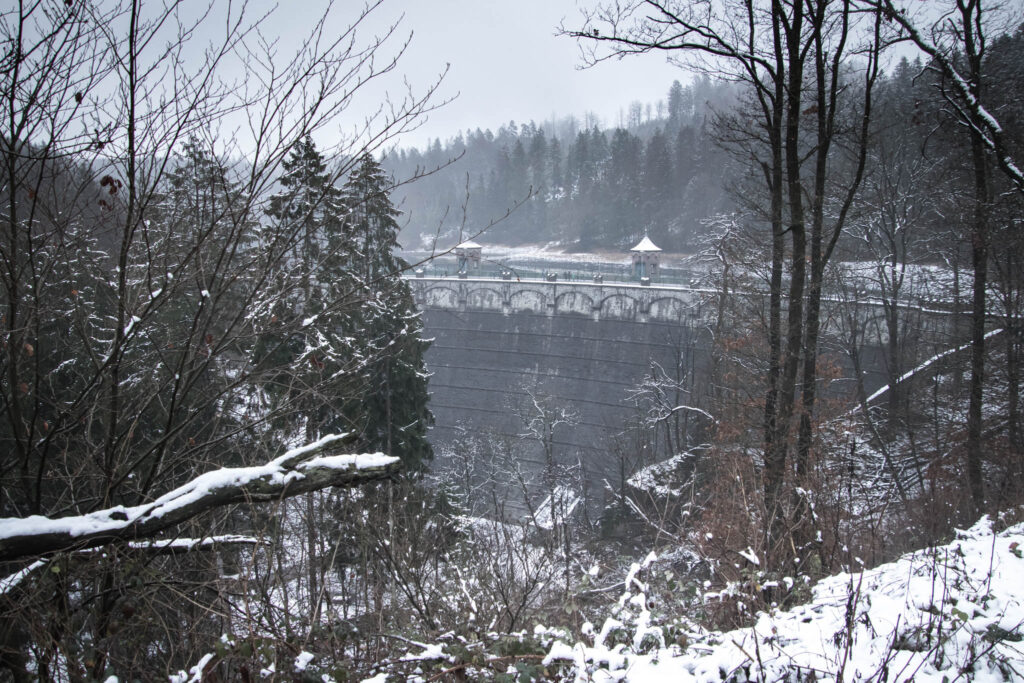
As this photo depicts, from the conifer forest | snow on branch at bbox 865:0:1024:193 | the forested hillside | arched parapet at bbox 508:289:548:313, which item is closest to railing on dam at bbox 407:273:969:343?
arched parapet at bbox 508:289:548:313

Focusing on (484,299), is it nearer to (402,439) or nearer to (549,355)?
(549,355)

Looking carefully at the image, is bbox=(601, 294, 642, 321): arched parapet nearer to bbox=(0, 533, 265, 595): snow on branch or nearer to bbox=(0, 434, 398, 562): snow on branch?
bbox=(0, 434, 398, 562): snow on branch

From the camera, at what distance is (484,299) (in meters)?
27.9

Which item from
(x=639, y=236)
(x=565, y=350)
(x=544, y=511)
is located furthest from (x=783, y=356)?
(x=639, y=236)

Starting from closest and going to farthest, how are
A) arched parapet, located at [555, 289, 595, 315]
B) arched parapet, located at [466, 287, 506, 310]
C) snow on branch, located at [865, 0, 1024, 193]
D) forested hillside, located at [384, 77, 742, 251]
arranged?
snow on branch, located at [865, 0, 1024, 193], arched parapet, located at [555, 289, 595, 315], arched parapet, located at [466, 287, 506, 310], forested hillside, located at [384, 77, 742, 251]

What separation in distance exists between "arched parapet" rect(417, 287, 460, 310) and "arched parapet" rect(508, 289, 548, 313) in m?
3.04

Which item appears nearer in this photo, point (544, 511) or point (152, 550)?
point (152, 550)

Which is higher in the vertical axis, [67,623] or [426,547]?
[67,623]

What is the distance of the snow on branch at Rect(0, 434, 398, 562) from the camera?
180 cm

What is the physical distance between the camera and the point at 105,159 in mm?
2510

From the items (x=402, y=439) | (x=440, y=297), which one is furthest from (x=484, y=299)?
(x=402, y=439)

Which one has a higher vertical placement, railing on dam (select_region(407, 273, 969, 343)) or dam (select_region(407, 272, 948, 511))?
railing on dam (select_region(407, 273, 969, 343))

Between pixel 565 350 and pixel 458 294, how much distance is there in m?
6.44

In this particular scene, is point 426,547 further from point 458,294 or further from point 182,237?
point 458,294
